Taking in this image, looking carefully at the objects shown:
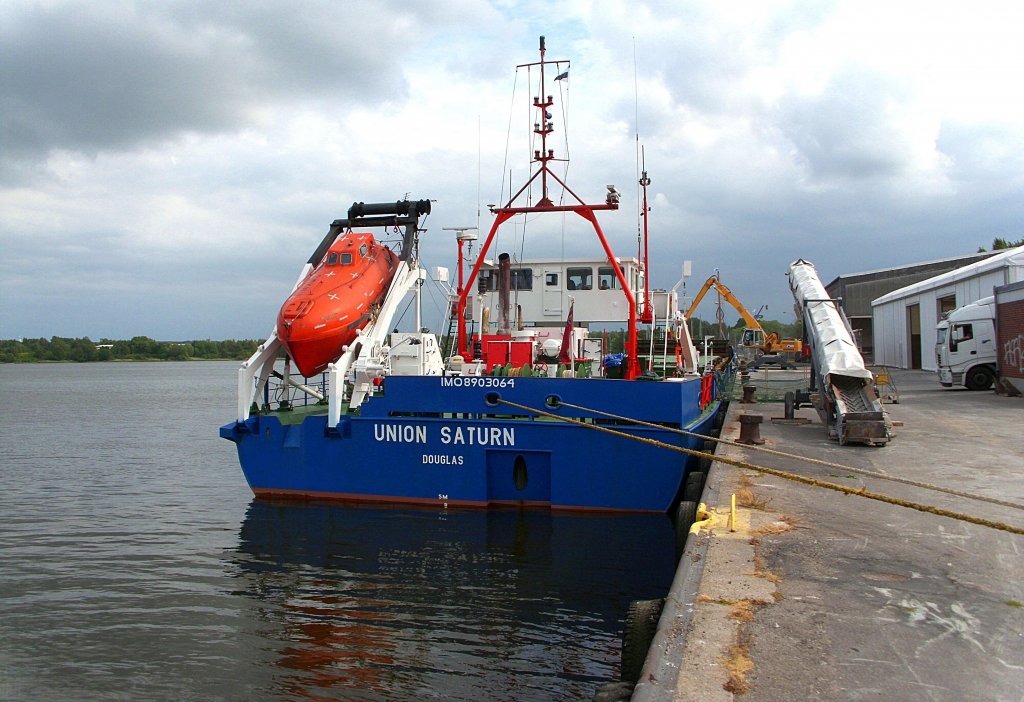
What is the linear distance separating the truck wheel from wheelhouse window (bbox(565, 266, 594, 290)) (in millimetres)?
14954

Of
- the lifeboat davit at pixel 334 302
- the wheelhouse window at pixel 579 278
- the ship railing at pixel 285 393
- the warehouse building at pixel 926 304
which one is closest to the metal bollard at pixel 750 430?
the wheelhouse window at pixel 579 278

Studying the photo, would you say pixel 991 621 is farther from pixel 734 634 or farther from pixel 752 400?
pixel 752 400

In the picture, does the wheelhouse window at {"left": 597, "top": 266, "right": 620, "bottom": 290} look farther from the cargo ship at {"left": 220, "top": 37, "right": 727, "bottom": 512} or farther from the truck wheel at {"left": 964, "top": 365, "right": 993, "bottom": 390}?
the truck wheel at {"left": 964, "top": 365, "right": 993, "bottom": 390}

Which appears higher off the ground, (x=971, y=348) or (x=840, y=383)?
(x=971, y=348)

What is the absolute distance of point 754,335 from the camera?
4503cm

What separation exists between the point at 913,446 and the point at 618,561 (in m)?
5.03

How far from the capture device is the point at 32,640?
23.6ft

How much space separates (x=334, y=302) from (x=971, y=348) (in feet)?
63.2

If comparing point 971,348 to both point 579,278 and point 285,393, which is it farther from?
point 285,393

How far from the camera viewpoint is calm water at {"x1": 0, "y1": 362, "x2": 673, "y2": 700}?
6.36m

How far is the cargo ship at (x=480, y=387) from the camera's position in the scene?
1062 centimetres

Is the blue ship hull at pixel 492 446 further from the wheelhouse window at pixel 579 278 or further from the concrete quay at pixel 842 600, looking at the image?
the wheelhouse window at pixel 579 278

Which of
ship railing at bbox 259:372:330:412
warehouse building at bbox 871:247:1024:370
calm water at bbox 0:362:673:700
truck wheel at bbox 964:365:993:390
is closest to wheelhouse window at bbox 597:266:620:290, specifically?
calm water at bbox 0:362:673:700

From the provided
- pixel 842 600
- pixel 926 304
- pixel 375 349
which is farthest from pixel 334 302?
pixel 926 304
